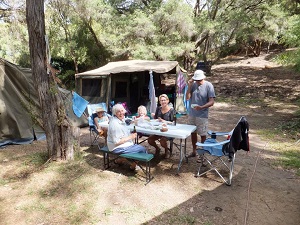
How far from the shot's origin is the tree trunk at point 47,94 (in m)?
3.23

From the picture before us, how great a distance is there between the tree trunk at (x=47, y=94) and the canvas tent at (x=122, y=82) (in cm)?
338

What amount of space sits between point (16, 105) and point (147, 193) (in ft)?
12.0

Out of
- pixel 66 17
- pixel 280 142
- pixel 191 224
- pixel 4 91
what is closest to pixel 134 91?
pixel 4 91

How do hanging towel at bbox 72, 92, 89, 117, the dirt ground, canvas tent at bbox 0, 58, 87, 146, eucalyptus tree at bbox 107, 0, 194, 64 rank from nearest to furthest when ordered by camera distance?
the dirt ground, canvas tent at bbox 0, 58, 87, 146, hanging towel at bbox 72, 92, 89, 117, eucalyptus tree at bbox 107, 0, 194, 64

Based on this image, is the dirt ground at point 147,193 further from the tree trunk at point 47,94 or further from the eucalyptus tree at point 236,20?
the eucalyptus tree at point 236,20

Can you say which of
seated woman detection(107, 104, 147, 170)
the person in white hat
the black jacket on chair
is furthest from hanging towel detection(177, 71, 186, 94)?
the black jacket on chair

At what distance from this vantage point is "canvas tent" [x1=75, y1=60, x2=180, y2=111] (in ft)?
22.6

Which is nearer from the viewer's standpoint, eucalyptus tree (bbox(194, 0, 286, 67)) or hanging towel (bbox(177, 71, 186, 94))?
hanging towel (bbox(177, 71, 186, 94))

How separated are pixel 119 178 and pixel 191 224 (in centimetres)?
129

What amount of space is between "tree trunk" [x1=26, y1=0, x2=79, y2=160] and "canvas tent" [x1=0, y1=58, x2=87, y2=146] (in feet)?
4.17

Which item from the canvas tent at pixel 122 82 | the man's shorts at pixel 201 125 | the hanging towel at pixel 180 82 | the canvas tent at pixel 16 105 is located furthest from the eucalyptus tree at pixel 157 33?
the man's shorts at pixel 201 125

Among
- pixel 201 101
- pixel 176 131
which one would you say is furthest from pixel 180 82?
pixel 176 131

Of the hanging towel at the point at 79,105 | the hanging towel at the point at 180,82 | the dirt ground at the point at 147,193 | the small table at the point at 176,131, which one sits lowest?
the dirt ground at the point at 147,193

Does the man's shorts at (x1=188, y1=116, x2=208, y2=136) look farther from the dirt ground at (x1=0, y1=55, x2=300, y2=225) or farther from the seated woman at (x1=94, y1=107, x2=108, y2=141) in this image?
the seated woman at (x1=94, y1=107, x2=108, y2=141)
